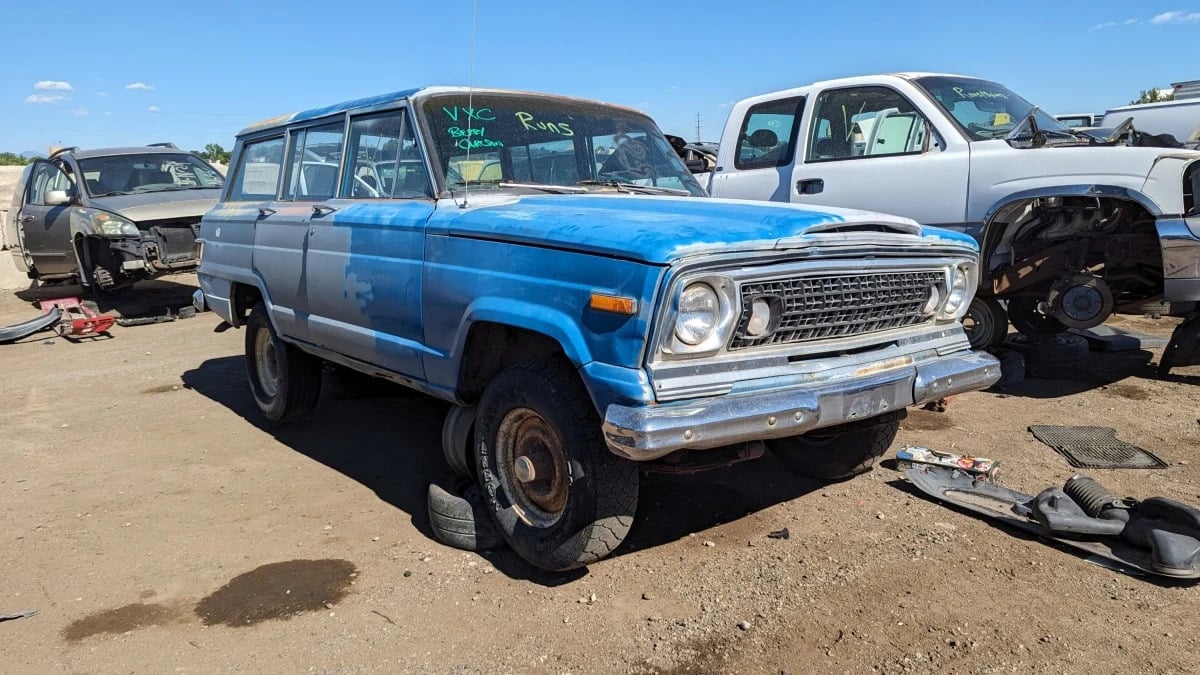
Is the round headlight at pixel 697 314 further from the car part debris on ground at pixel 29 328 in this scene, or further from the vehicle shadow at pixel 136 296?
the vehicle shadow at pixel 136 296

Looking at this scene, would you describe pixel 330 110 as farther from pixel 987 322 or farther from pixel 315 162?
pixel 987 322

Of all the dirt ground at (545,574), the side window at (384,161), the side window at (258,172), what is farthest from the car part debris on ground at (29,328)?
the side window at (384,161)

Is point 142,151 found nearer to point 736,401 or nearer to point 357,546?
point 357,546

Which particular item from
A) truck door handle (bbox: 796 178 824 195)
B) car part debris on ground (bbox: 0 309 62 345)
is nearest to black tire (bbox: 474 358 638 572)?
truck door handle (bbox: 796 178 824 195)

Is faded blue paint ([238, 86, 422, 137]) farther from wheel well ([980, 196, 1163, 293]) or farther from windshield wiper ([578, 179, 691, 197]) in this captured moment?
wheel well ([980, 196, 1163, 293])

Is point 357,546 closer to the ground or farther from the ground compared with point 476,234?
closer to the ground

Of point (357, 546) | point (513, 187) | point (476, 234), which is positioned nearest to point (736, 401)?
point (476, 234)

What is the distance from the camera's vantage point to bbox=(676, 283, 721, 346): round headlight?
9.22 ft

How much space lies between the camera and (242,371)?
754cm

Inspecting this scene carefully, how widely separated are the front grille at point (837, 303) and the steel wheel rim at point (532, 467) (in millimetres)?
828

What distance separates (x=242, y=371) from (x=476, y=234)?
4.93 meters

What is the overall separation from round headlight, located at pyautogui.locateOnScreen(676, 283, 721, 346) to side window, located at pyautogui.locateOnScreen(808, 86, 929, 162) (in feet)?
13.1

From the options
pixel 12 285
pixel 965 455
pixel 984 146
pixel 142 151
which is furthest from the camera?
pixel 12 285

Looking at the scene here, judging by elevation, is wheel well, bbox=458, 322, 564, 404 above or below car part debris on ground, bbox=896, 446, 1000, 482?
above
